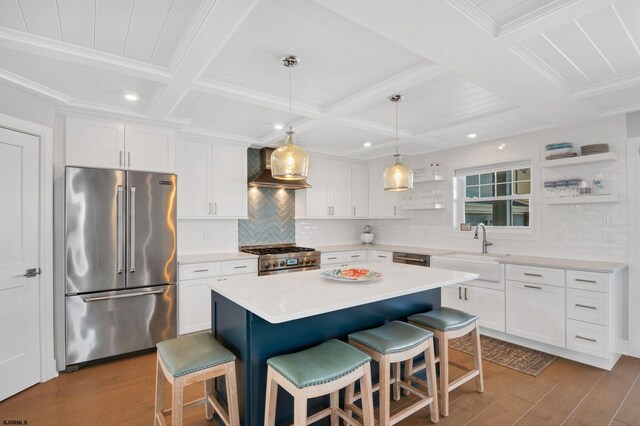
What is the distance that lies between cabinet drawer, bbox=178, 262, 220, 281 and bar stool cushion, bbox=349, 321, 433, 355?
2340 mm

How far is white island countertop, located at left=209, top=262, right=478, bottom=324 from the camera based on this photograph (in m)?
1.80

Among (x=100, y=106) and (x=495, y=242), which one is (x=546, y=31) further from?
(x=100, y=106)

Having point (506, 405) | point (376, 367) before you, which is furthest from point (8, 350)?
point (506, 405)

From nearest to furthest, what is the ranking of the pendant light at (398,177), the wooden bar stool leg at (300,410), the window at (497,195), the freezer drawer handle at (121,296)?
the wooden bar stool leg at (300,410), the pendant light at (398,177), the freezer drawer handle at (121,296), the window at (497,195)

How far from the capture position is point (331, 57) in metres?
2.26

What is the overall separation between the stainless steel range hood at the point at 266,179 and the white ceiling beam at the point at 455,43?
9.50 feet

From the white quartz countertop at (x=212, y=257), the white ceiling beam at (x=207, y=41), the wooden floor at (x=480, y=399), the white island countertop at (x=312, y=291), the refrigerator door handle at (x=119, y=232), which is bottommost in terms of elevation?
the wooden floor at (x=480, y=399)

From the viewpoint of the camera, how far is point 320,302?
1.92m

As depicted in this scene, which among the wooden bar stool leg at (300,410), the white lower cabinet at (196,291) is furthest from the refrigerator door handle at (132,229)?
the wooden bar stool leg at (300,410)

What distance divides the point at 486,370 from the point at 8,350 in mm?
4142

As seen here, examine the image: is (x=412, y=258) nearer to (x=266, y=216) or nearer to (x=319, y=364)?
(x=266, y=216)

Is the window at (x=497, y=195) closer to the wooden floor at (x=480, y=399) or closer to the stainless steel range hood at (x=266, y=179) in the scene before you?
the wooden floor at (x=480, y=399)

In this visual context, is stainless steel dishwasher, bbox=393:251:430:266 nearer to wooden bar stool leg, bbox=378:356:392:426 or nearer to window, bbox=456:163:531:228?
window, bbox=456:163:531:228

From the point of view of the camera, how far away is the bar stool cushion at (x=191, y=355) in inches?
71.1
